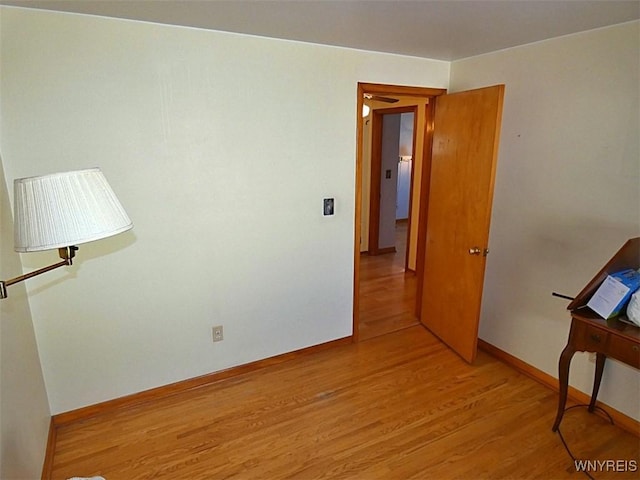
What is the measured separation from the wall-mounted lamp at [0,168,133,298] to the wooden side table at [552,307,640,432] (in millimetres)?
2117

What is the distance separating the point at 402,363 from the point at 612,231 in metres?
1.59

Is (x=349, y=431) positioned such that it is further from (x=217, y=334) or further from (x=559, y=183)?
(x=559, y=183)

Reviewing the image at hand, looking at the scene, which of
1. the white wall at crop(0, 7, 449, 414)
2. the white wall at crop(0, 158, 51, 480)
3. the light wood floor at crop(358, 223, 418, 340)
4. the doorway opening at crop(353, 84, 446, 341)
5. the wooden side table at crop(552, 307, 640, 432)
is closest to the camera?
the white wall at crop(0, 158, 51, 480)

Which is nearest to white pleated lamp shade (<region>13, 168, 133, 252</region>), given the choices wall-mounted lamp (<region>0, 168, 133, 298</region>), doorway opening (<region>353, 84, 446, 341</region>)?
wall-mounted lamp (<region>0, 168, 133, 298</region>)

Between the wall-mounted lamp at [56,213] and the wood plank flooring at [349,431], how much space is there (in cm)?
148

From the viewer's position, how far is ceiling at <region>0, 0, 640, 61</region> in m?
1.73

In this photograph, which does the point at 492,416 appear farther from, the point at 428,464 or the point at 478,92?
the point at 478,92

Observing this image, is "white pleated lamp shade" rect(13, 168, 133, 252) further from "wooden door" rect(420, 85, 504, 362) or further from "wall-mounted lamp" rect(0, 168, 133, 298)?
"wooden door" rect(420, 85, 504, 362)

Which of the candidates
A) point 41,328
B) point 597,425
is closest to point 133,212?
point 41,328

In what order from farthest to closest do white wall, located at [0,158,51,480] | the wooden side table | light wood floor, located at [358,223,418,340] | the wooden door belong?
1. light wood floor, located at [358,223,418,340]
2. the wooden door
3. the wooden side table
4. white wall, located at [0,158,51,480]

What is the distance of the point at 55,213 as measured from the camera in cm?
102

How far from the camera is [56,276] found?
2.07m

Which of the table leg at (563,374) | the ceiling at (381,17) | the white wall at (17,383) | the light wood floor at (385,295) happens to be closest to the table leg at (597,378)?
the table leg at (563,374)

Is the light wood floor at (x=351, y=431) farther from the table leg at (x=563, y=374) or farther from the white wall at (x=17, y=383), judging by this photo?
the white wall at (x=17, y=383)
